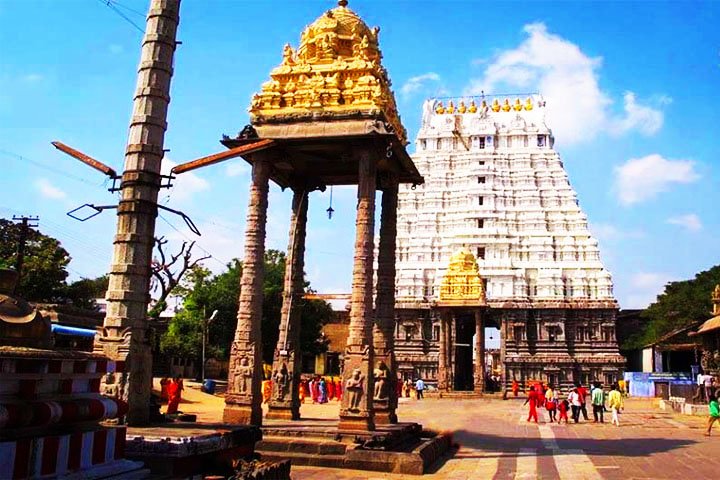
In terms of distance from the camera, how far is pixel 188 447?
238 inches

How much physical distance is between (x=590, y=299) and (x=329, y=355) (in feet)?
84.5

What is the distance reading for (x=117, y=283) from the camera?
754 centimetres

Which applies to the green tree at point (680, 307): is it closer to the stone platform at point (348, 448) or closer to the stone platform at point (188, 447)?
the stone platform at point (348, 448)

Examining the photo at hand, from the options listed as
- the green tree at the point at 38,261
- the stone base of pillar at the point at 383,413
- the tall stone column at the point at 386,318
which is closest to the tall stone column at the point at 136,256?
the tall stone column at the point at 386,318

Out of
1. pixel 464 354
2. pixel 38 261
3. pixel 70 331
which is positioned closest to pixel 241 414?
pixel 70 331

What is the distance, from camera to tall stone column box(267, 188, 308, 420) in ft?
56.5

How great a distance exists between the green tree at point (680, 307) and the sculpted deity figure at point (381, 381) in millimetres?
39843

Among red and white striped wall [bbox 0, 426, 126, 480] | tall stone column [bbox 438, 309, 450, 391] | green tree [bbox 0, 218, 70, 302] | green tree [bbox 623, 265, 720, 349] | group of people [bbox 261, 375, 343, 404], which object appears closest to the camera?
red and white striped wall [bbox 0, 426, 126, 480]

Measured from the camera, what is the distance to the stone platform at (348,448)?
12.5 meters

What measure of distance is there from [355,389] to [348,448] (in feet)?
4.97

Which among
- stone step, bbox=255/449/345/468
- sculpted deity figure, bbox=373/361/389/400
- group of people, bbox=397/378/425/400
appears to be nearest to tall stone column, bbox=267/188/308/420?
sculpted deity figure, bbox=373/361/389/400

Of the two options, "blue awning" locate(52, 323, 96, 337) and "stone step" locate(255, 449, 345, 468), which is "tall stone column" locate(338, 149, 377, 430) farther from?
"blue awning" locate(52, 323, 96, 337)

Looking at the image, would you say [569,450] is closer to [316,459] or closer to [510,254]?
[316,459]

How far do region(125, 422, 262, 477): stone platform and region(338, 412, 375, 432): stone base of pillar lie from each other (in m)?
6.75
